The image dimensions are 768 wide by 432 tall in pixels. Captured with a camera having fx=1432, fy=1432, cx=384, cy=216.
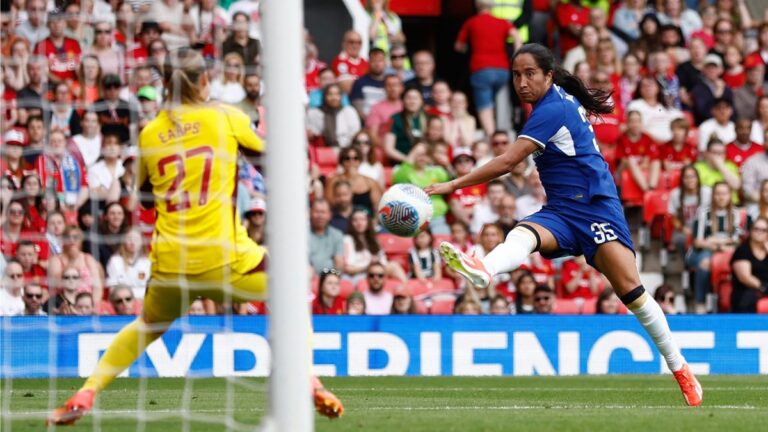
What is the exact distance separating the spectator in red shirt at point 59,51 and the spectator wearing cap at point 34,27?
0.11m

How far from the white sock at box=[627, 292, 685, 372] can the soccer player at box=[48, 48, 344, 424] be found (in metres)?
2.71

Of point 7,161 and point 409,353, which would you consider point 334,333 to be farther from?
point 7,161

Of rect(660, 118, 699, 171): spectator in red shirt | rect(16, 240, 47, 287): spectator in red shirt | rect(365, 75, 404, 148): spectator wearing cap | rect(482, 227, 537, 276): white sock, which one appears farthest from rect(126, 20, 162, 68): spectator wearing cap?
rect(482, 227, 537, 276): white sock

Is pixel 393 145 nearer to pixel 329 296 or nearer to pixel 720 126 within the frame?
pixel 329 296

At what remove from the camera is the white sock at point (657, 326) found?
30.3 ft

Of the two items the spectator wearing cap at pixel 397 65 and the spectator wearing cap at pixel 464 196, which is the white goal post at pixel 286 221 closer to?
the spectator wearing cap at pixel 464 196

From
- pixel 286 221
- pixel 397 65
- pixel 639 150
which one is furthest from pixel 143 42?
pixel 286 221

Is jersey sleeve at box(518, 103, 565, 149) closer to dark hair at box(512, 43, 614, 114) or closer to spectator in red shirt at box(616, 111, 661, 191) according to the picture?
dark hair at box(512, 43, 614, 114)

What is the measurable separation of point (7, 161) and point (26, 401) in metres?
4.11

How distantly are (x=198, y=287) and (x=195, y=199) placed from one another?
48 centimetres

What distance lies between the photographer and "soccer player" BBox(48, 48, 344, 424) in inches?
304

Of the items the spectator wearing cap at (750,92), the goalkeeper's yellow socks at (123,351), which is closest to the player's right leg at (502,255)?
the goalkeeper's yellow socks at (123,351)

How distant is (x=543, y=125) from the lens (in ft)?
29.6

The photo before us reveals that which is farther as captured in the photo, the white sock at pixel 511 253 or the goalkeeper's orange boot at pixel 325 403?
the white sock at pixel 511 253
